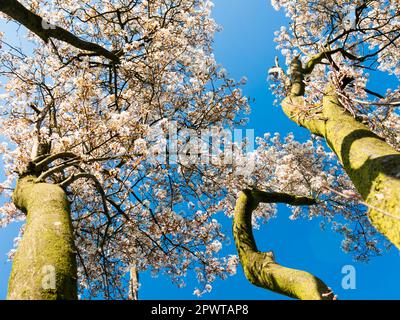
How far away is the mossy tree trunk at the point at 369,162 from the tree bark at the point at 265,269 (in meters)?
0.73

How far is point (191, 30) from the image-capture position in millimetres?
9664

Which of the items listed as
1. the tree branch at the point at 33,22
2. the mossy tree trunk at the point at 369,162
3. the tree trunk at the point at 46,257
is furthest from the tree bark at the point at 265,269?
the tree branch at the point at 33,22

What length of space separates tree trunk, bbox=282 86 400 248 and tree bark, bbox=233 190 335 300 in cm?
73

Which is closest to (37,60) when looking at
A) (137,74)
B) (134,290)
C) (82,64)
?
(82,64)

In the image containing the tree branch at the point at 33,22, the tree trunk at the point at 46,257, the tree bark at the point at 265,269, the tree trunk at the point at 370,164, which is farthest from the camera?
the tree branch at the point at 33,22

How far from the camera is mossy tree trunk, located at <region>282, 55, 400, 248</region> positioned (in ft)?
7.47

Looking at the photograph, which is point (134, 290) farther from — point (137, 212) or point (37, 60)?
point (37, 60)

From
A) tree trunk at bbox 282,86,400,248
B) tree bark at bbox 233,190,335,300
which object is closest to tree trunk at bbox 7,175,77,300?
tree bark at bbox 233,190,335,300

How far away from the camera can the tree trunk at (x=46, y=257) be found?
2.45m

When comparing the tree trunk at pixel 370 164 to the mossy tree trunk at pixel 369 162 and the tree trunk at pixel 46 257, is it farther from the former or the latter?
the tree trunk at pixel 46 257

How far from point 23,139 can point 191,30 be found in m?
5.85

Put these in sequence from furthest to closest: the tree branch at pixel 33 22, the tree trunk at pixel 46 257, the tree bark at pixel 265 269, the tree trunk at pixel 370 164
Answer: the tree branch at pixel 33 22, the tree bark at pixel 265 269, the tree trunk at pixel 46 257, the tree trunk at pixel 370 164

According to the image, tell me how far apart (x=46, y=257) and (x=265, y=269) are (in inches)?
89.8

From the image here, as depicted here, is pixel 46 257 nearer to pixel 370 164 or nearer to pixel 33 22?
pixel 370 164
